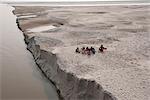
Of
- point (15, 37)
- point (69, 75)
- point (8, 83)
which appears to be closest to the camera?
point (69, 75)

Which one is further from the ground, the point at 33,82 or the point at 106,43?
the point at 106,43

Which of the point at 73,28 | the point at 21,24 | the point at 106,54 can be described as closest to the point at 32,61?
the point at 106,54

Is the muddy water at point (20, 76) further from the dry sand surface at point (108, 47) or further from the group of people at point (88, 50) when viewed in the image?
the group of people at point (88, 50)

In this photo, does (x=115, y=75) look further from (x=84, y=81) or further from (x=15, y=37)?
(x=15, y=37)

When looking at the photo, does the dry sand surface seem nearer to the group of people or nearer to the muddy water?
the group of people

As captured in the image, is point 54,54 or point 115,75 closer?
point 115,75

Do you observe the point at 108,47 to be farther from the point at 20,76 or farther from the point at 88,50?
the point at 20,76
